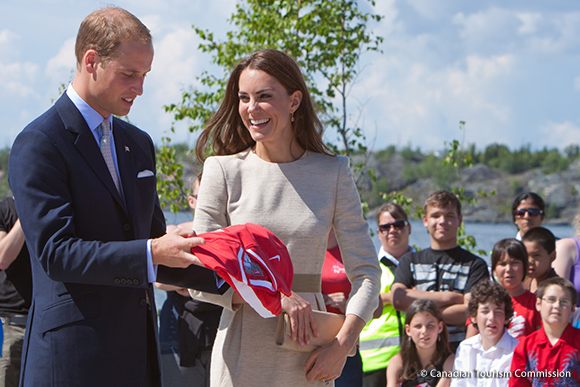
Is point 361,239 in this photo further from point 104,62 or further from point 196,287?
point 104,62

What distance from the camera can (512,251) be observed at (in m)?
4.55

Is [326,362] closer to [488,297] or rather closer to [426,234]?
[488,297]

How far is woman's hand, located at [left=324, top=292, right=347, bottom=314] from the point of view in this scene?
3.88 meters

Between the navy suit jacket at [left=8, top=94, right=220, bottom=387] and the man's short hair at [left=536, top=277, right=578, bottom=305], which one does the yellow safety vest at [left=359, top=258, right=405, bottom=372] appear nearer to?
the man's short hair at [left=536, top=277, right=578, bottom=305]

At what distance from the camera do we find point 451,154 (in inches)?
267

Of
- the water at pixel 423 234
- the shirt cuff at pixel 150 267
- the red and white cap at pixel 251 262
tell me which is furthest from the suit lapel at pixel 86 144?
the water at pixel 423 234

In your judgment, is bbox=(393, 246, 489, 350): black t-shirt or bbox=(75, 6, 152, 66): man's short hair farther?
bbox=(393, 246, 489, 350): black t-shirt

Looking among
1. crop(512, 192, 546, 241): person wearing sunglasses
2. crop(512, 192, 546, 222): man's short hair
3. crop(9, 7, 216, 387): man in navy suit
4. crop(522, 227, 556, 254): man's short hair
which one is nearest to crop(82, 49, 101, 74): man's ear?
crop(9, 7, 216, 387): man in navy suit

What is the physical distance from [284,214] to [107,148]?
2.26 feet

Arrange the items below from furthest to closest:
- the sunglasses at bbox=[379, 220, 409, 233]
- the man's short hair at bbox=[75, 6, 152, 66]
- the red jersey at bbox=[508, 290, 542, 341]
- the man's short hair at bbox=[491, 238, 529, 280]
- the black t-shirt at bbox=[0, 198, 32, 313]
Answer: the sunglasses at bbox=[379, 220, 409, 233] → the man's short hair at bbox=[491, 238, 529, 280] → the red jersey at bbox=[508, 290, 542, 341] → the black t-shirt at bbox=[0, 198, 32, 313] → the man's short hair at bbox=[75, 6, 152, 66]

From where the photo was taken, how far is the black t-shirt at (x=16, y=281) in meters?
3.84

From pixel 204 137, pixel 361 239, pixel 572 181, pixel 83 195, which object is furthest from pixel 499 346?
pixel 572 181

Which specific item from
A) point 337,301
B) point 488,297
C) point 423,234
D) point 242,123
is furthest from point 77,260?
point 423,234

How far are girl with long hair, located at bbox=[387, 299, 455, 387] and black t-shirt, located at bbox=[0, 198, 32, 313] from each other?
8.16ft
